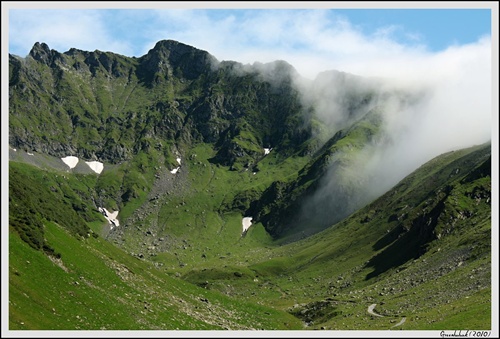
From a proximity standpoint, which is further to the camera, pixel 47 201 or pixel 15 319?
pixel 47 201

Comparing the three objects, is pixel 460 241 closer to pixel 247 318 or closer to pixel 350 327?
pixel 350 327

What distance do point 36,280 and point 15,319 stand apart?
624 inches

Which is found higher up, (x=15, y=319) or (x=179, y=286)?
(x=15, y=319)

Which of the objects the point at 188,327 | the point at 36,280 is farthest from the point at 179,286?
the point at 36,280

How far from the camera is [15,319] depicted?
54.5 metres

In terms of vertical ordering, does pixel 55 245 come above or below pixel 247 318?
above

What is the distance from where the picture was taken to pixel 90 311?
70250 mm

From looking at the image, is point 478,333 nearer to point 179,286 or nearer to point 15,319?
point 15,319

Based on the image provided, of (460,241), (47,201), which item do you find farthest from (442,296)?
(47,201)

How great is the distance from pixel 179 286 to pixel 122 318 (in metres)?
43.9

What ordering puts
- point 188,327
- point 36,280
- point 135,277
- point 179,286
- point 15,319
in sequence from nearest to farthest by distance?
1. point 15,319
2. point 36,280
3. point 188,327
4. point 135,277
5. point 179,286

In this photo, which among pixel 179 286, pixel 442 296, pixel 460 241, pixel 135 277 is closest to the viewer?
pixel 135 277

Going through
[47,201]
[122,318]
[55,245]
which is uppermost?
[47,201]

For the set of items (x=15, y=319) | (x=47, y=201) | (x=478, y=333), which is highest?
(x=47, y=201)
